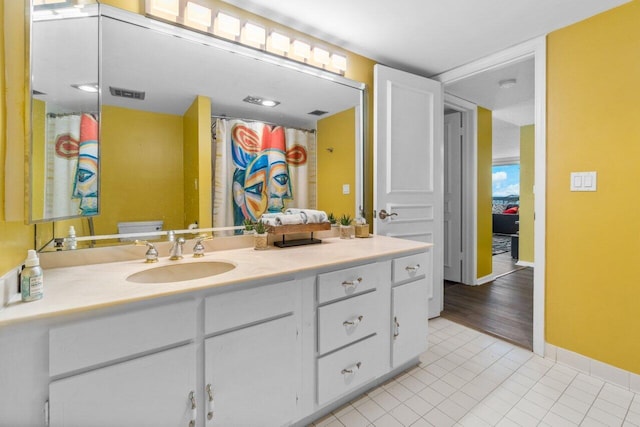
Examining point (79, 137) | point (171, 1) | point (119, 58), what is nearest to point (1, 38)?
point (79, 137)

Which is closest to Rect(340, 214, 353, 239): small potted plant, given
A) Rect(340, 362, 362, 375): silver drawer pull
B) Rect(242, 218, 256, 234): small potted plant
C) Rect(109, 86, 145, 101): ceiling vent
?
Rect(242, 218, 256, 234): small potted plant

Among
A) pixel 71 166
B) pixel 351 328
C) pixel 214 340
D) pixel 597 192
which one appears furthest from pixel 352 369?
pixel 597 192

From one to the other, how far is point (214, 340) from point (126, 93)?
1.20 metres

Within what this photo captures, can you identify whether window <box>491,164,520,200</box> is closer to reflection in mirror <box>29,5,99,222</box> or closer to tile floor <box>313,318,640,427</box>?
tile floor <box>313,318,640,427</box>

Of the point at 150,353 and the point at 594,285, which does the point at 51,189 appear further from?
the point at 594,285

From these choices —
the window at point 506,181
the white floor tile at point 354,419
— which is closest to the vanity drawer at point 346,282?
the white floor tile at point 354,419

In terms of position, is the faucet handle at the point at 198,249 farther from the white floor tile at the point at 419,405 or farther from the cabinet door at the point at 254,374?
the white floor tile at the point at 419,405

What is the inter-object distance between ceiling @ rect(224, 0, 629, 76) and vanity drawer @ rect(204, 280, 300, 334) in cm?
156

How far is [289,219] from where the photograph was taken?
1.76 m

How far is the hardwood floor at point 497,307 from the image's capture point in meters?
2.35

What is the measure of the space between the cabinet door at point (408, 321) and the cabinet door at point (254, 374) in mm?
660

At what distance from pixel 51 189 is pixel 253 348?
954mm

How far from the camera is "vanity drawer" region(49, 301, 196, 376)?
32.4 inches

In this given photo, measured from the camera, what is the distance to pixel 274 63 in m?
1.79
